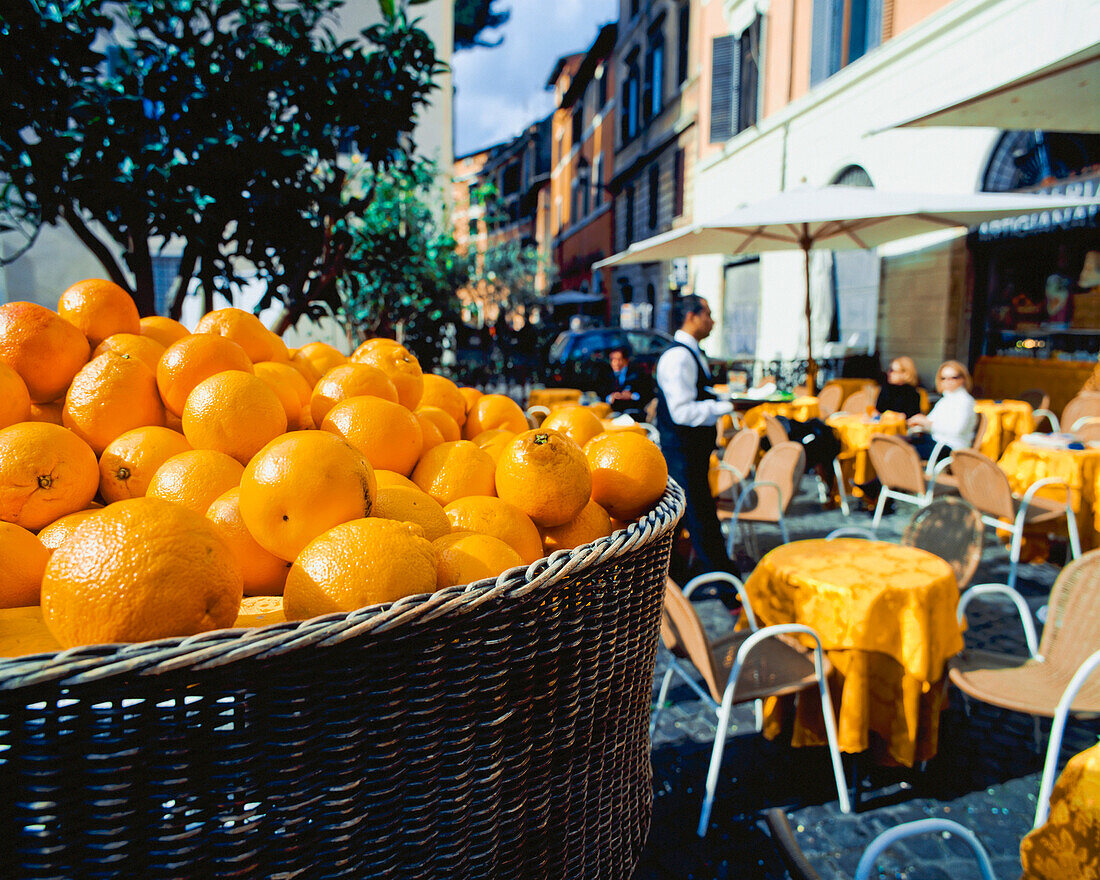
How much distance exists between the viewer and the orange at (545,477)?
3.78 feet

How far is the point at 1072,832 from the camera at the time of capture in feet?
4.86

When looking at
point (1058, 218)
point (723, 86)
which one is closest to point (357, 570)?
point (1058, 218)

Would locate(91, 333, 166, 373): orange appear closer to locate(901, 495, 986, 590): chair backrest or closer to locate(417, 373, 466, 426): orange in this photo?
locate(417, 373, 466, 426): orange

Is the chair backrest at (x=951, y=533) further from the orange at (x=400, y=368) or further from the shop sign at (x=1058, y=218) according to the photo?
the shop sign at (x=1058, y=218)

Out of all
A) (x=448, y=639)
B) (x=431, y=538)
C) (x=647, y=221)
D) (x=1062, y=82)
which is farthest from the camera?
(x=647, y=221)

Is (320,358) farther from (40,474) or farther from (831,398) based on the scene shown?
(831,398)

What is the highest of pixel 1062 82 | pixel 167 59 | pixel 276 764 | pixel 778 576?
pixel 1062 82

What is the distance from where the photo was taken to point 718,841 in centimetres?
246

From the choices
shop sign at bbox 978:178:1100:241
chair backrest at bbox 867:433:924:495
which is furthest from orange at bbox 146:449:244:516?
shop sign at bbox 978:178:1100:241

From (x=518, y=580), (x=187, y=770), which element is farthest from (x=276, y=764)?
(x=518, y=580)

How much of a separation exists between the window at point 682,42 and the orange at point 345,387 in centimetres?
1941

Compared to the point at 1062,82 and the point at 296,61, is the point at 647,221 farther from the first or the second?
the point at 296,61

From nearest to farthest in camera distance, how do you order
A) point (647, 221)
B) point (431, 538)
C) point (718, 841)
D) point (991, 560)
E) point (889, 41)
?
1. point (431, 538)
2. point (718, 841)
3. point (991, 560)
4. point (889, 41)
5. point (647, 221)

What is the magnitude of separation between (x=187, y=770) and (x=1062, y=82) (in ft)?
20.1
